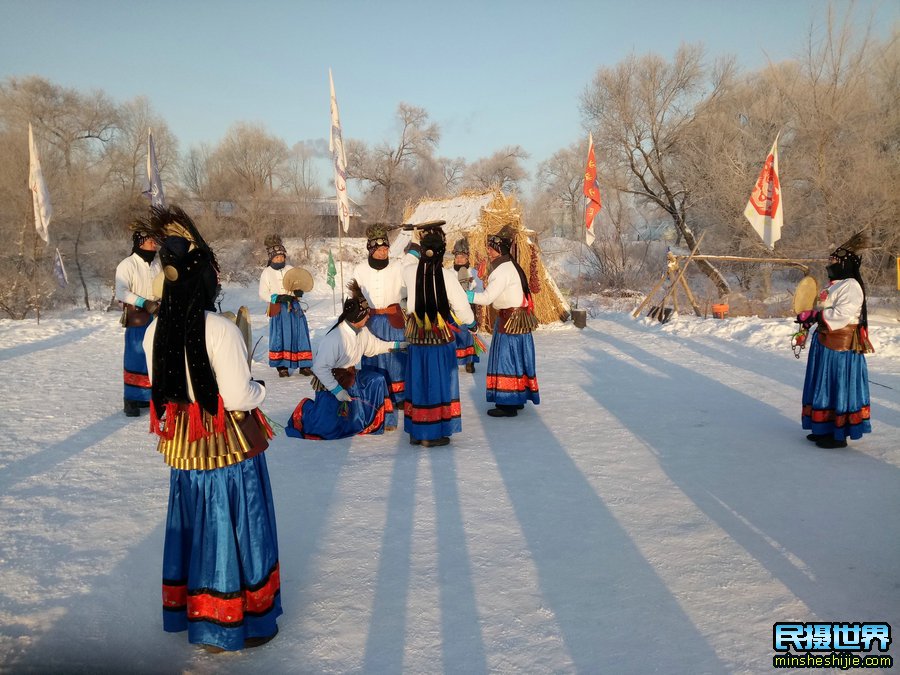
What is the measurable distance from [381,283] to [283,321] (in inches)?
108

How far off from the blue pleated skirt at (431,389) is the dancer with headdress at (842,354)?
10.6ft

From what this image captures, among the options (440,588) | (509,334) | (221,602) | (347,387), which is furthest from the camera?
(509,334)

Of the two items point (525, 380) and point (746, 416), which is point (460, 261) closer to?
point (525, 380)

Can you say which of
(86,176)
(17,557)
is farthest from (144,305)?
(86,176)

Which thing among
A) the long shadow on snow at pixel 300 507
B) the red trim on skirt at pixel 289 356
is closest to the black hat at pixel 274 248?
the red trim on skirt at pixel 289 356

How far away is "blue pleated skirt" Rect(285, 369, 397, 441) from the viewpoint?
529 centimetres

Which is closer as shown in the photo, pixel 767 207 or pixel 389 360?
pixel 389 360

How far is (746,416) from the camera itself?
5922 mm

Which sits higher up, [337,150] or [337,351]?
[337,150]

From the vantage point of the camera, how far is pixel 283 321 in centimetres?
789

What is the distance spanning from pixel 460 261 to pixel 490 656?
6.99 metres

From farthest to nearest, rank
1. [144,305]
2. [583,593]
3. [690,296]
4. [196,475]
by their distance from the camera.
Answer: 1. [690,296]
2. [144,305]
3. [583,593]
4. [196,475]

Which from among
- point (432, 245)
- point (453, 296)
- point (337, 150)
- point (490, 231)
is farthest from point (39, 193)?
point (453, 296)

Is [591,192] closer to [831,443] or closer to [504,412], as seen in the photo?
[504,412]
